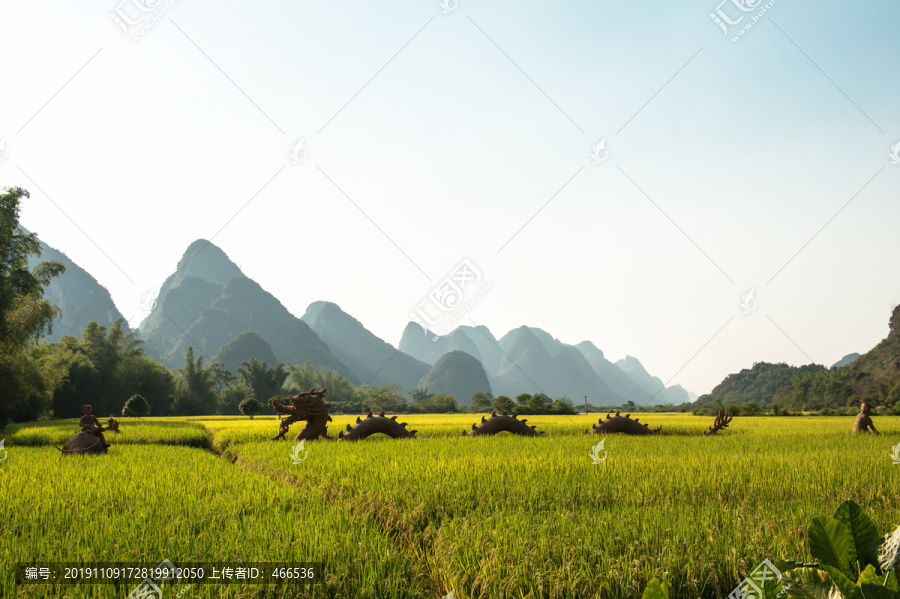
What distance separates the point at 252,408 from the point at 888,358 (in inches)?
2657

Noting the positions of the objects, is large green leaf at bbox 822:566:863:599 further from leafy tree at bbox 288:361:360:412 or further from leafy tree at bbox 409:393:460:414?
A: leafy tree at bbox 288:361:360:412

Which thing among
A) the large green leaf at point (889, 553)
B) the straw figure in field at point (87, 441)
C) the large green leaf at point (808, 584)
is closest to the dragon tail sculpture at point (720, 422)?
the large green leaf at point (889, 553)

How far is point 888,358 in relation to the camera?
177 feet

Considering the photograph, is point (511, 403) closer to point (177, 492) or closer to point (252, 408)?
point (252, 408)

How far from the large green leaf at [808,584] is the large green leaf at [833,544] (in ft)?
0.22

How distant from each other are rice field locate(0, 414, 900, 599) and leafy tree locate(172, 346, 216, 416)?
140ft

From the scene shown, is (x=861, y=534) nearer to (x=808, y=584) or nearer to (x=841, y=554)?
(x=841, y=554)

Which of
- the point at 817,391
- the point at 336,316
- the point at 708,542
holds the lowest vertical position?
the point at 817,391

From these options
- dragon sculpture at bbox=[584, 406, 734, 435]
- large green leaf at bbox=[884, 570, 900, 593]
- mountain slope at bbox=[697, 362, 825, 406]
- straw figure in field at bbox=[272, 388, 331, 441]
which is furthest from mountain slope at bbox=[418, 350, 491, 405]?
large green leaf at bbox=[884, 570, 900, 593]

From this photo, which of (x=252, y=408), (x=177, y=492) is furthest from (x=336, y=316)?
(x=177, y=492)

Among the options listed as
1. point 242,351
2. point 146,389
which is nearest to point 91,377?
point 146,389

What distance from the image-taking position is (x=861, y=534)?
139 cm

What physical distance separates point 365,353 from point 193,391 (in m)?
105

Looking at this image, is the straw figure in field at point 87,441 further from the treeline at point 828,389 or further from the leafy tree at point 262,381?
the leafy tree at point 262,381
